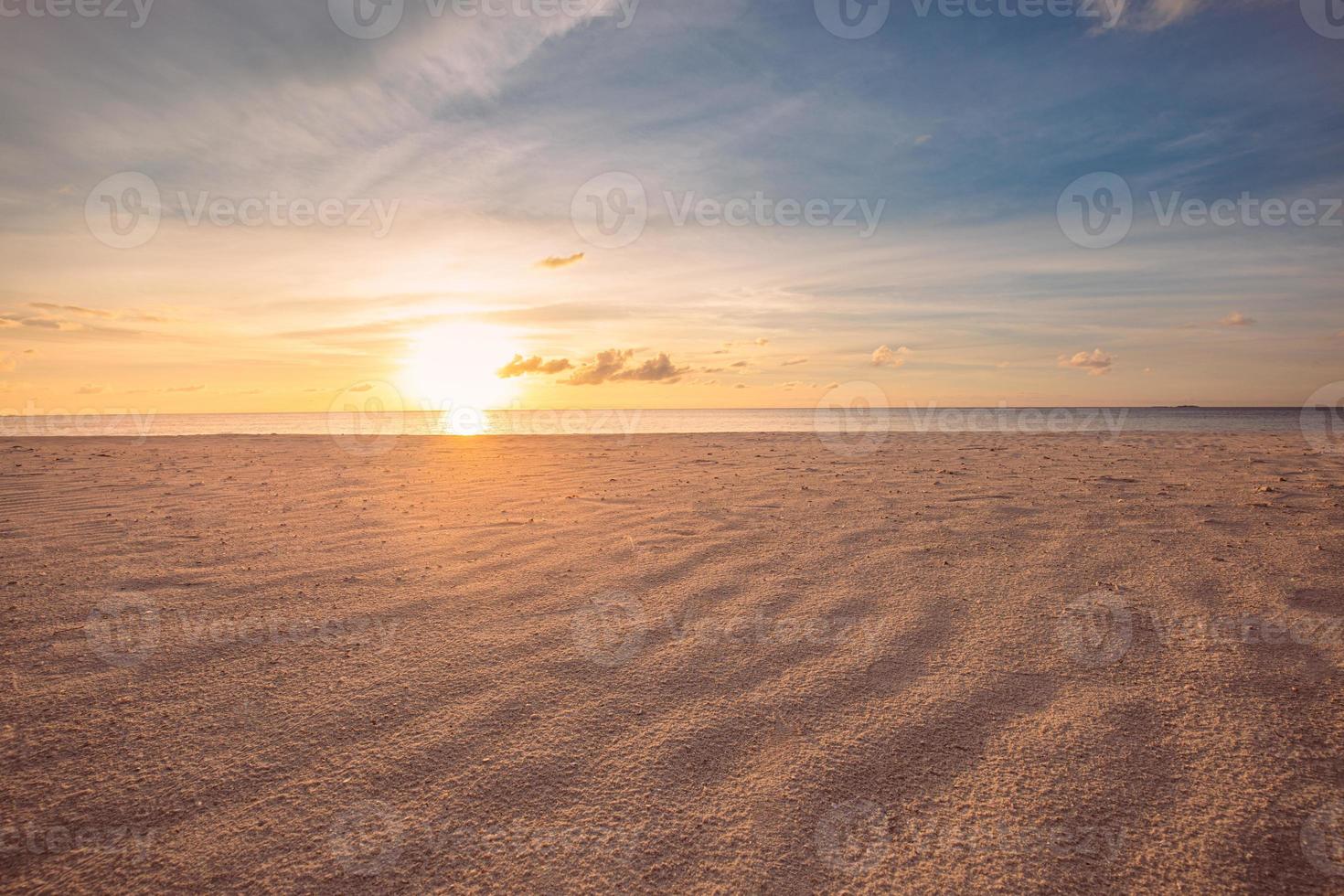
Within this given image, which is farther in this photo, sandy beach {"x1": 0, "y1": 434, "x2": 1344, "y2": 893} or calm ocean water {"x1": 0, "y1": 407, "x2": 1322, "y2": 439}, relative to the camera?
calm ocean water {"x1": 0, "y1": 407, "x2": 1322, "y2": 439}

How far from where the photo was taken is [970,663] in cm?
283

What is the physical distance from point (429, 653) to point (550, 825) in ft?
4.58

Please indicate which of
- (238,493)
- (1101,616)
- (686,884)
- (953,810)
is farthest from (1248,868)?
(238,493)

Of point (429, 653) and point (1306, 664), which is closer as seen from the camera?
point (1306, 664)

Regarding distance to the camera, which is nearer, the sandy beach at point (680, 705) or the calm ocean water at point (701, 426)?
the sandy beach at point (680, 705)

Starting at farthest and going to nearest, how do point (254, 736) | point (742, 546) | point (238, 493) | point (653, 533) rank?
point (238, 493) < point (653, 533) < point (742, 546) < point (254, 736)

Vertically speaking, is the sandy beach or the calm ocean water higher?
the calm ocean water

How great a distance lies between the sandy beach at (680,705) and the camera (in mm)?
1745

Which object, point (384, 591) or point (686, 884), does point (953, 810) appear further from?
point (384, 591)

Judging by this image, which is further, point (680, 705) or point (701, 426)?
point (701, 426)

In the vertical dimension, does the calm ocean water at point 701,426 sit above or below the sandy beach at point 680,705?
above

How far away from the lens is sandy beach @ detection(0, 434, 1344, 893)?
1745mm

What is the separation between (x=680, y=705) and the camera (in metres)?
2.54

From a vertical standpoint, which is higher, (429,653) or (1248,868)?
(429,653)
